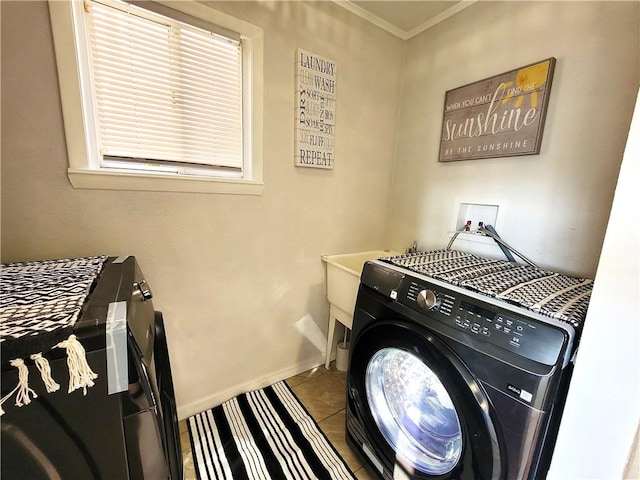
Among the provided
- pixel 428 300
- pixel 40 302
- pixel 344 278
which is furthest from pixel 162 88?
pixel 428 300

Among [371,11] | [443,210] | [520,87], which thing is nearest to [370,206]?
[443,210]

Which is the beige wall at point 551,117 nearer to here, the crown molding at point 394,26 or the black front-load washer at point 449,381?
the crown molding at point 394,26

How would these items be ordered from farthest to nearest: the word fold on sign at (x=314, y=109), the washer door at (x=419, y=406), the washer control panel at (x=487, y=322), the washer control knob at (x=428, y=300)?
the word fold on sign at (x=314, y=109) → the washer control knob at (x=428, y=300) → the washer door at (x=419, y=406) → the washer control panel at (x=487, y=322)

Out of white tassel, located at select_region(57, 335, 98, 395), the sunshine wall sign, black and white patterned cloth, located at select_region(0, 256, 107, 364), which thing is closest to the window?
black and white patterned cloth, located at select_region(0, 256, 107, 364)

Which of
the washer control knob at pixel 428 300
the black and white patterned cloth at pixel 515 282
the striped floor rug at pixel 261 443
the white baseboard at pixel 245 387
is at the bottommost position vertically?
the striped floor rug at pixel 261 443

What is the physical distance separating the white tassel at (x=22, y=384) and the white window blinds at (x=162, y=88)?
94 centimetres

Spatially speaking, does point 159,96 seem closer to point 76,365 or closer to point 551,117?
point 76,365

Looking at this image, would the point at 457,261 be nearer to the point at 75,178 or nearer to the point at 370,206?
the point at 370,206

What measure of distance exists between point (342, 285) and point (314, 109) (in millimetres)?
1043

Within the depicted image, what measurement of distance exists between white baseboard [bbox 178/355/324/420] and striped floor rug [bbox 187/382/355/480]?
1.2 inches

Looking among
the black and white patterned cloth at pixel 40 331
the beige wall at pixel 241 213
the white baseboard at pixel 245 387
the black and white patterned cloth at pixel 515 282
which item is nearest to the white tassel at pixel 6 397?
the black and white patterned cloth at pixel 40 331

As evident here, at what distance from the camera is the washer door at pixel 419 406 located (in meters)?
0.75

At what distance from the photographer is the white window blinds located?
105 cm

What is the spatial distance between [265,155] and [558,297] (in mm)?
1360
